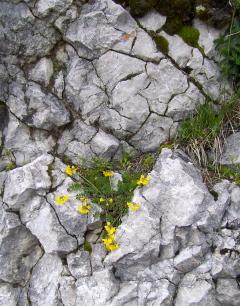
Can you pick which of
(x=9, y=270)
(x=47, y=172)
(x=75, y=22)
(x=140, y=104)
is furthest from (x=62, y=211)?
(x=75, y=22)

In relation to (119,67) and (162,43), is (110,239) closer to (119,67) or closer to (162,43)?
(119,67)

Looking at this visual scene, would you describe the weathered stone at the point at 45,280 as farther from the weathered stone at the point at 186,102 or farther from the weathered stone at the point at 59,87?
the weathered stone at the point at 186,102

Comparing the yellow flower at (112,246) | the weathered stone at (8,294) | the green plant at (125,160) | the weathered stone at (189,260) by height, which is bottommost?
the weathered stone at (8,294)

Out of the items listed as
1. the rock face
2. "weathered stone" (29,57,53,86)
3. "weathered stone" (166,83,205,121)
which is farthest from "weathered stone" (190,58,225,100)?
"weathered stone" (29,57,53,86)

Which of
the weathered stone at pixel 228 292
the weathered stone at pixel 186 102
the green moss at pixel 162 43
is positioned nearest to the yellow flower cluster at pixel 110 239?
the weathered stone at pixel 228 292

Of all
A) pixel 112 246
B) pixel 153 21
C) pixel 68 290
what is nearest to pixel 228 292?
pixel 112 246

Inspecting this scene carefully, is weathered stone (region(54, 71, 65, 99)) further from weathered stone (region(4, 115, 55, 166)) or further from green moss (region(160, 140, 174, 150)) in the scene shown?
green moss (region(160, 140, 174, 150))
